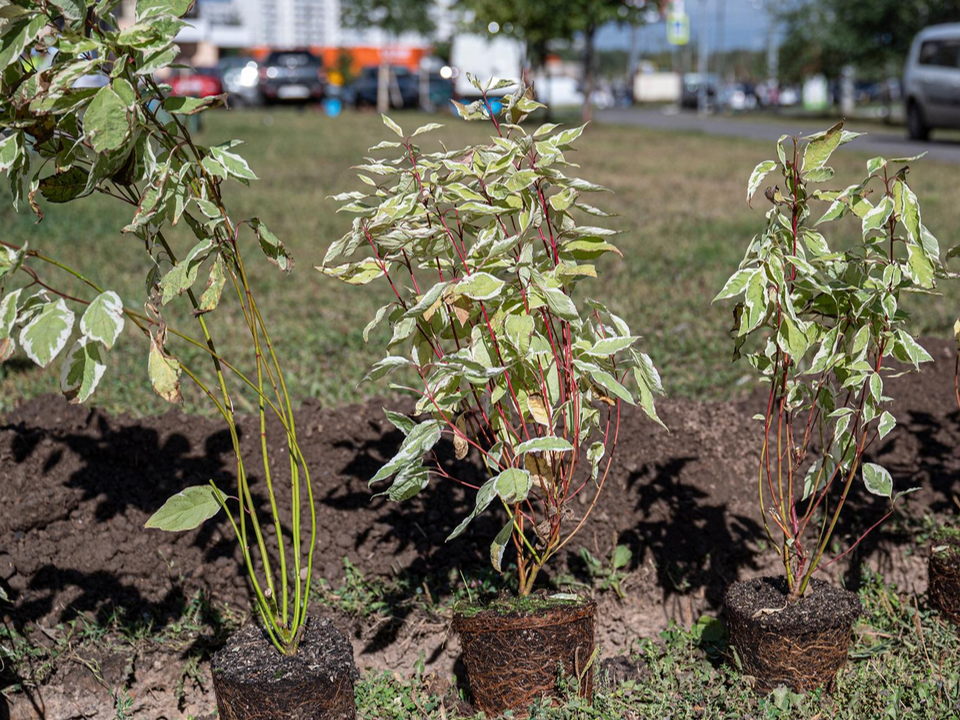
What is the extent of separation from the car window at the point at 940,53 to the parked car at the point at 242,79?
17099 millimetres

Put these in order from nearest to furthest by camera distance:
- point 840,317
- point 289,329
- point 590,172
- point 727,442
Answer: point 840,317
point 727,442
point 289,329
point 590,172

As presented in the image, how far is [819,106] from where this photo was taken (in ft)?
162

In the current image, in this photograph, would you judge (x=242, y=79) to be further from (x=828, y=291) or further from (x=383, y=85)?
(x=828, y=291)

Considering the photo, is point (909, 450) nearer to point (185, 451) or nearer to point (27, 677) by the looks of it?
point (185, 451)

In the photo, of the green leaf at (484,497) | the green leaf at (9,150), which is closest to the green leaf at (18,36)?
the green leaf at (9,150)

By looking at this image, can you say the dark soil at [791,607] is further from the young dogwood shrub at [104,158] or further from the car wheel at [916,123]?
the car wheel at [916,123]

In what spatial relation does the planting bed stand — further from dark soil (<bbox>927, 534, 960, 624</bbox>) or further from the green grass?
dark soil (<bbox>927, 534, 960, 624</bbox>)

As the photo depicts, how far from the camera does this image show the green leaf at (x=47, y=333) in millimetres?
1624

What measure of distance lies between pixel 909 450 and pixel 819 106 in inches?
1981

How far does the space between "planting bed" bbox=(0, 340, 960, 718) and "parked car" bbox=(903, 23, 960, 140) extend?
14337 millimetres

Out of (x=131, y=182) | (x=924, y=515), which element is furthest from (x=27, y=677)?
(x=924, y=515)

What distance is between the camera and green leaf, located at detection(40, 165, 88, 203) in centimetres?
187

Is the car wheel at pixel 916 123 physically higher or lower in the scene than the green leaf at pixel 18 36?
higher

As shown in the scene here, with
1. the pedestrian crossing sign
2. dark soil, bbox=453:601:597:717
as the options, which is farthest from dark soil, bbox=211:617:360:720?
the pedestrian crossing sign
